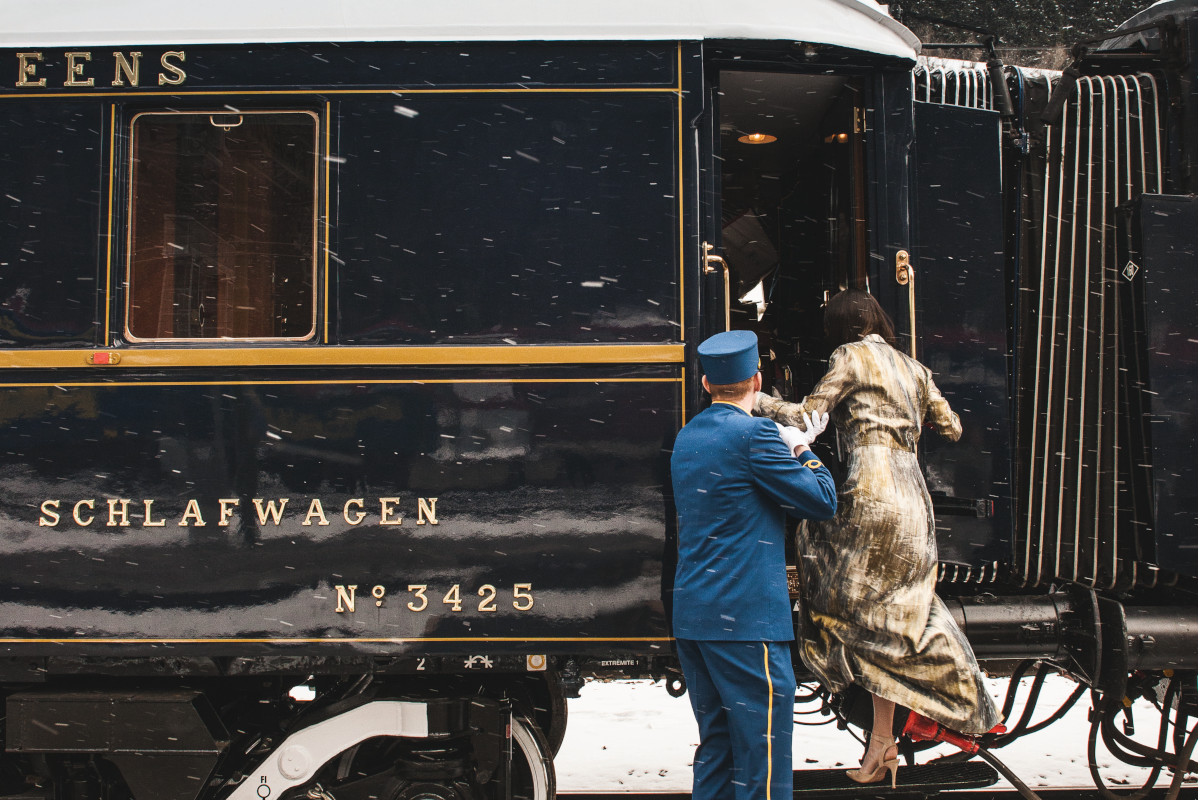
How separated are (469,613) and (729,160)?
2.68 m

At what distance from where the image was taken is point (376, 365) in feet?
9.77

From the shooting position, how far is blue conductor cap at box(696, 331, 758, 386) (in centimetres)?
273

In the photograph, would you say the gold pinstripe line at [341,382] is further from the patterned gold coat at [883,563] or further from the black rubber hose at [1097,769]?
the black rubber hose at [1097,769]

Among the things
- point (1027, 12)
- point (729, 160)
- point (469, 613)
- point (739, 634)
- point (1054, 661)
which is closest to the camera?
point (739, 634)

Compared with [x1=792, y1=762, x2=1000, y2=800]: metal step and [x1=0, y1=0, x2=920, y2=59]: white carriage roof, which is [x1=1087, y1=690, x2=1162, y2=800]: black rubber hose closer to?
[x1=792, y1=762, x2=1000, y2=800]: metal step

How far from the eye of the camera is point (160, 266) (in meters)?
3.08

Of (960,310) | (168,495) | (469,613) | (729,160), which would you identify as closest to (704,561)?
(469,613)

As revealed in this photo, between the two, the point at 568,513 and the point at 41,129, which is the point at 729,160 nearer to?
the point at 568,513

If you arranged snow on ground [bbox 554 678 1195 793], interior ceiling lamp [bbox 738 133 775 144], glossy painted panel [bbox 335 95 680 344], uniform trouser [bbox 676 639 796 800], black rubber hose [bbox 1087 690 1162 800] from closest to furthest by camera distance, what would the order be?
1. uniform trouser [bbox 676 639 796 800]
2. glossy painted panel [bbox 335 95 680 344]
3. black rubber hose [bbox 1087 690 1162 800]
4. interior ceiling lamp [bbox 738 133 775 144]
5. snow on ground [bbox 554 678 1195 793]

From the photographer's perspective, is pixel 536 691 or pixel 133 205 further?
pixel 536 691

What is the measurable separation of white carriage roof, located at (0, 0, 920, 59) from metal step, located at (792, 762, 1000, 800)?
269cm

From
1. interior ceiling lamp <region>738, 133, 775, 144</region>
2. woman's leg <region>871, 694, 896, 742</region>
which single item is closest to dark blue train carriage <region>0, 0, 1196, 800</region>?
woman's leg <region>871, 694, 896, 742</region>

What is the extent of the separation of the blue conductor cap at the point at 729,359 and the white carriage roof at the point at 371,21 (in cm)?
109

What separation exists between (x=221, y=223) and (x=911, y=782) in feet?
10.4
